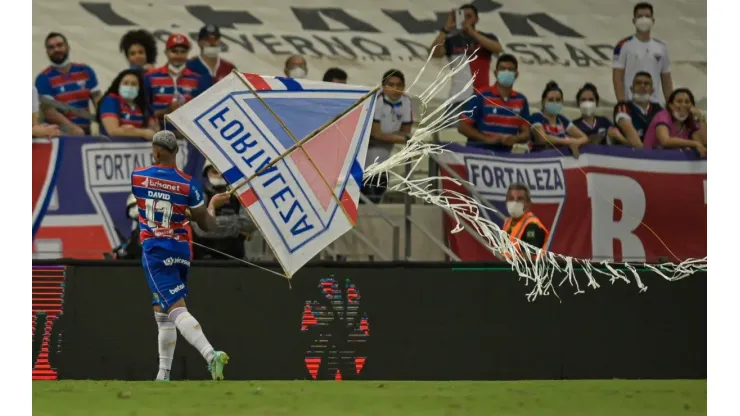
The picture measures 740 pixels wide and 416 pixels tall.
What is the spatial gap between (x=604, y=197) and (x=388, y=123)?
252cm

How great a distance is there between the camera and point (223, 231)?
12.6m

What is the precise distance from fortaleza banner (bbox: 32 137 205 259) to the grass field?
1849mm

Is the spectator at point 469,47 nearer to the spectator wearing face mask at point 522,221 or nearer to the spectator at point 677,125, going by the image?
the spectator wearing face mask at point 522,221

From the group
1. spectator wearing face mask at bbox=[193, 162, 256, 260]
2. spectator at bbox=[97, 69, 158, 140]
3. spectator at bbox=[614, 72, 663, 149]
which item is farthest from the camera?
spectator at bbox=[614, 72, 663, 149]

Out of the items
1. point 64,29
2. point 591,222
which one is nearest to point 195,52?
point 64,29

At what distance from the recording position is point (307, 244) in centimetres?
948

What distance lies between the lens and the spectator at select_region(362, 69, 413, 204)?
1320 cm

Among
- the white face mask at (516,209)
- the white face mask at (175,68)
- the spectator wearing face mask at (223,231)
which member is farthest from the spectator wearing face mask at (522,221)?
the white face mask at (175,68)

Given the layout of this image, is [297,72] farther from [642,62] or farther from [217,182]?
[642,62]

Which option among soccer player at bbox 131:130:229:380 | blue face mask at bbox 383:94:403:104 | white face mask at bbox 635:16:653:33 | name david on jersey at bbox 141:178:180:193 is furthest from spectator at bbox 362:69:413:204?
white face mask at bbox 635:16:653:33

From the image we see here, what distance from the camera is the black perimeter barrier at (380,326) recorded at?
12047 mm

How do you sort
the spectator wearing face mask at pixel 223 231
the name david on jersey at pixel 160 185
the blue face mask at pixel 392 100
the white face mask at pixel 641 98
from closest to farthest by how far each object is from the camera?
the name david on jersey at pixel 160 185 → the spectator wearing face mask at pixel 223 231 → the blue face mask at pixel 392 100 → the white face mask at pixel 641 98

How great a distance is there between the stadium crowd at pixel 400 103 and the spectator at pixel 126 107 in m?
0.01

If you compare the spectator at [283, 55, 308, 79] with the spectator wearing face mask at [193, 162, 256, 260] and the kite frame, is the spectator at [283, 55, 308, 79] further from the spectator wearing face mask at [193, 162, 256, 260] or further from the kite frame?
the kite frame
